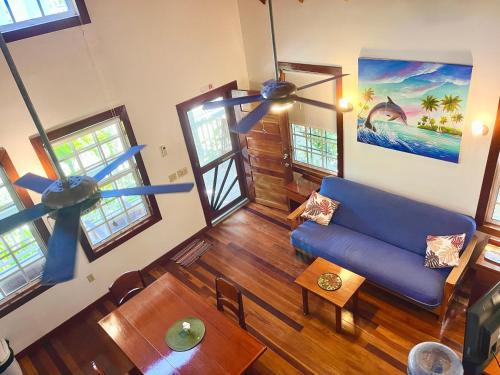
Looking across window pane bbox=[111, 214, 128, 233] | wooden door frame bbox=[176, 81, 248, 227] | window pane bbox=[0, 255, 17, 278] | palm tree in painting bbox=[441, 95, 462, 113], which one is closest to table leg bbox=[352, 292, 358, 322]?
palm tree in painting bbox=[441, 95, 462, 113]

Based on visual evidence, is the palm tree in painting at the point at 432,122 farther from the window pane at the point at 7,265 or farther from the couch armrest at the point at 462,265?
the window pane at the point at 7,265

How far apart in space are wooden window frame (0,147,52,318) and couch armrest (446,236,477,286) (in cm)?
423

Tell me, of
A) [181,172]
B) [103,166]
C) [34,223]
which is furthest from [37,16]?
[181,172]

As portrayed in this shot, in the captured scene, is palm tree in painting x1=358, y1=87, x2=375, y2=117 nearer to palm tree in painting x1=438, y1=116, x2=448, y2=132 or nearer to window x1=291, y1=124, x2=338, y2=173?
window x1=291, y1=124, x2=338, y2=173

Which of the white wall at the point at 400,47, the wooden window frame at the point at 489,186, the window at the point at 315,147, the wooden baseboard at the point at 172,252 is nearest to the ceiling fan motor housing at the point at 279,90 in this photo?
the white wall at the point at 400,47

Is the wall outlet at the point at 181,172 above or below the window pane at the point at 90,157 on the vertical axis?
below


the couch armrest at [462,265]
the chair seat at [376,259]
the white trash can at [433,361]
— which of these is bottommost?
the chair seat at [376,259]

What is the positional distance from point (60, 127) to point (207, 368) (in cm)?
280

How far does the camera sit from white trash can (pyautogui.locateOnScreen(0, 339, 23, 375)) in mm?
3783

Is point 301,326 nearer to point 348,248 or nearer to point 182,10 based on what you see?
point 348,248

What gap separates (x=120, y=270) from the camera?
198 inches

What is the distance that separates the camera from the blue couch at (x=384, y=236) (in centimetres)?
410

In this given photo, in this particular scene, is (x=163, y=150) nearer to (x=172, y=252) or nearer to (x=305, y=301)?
(x=172, y=252)

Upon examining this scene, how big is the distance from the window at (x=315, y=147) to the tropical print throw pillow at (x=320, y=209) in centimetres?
56
